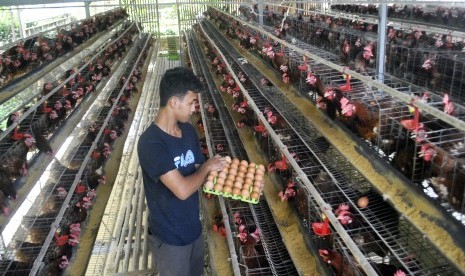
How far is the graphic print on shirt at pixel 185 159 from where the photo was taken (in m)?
2.24

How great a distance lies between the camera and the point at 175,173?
2.10 meters

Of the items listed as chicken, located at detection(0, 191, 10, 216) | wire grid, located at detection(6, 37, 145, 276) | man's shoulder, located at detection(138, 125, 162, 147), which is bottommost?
wire grid, located at detection(6, 37, 145, 276)

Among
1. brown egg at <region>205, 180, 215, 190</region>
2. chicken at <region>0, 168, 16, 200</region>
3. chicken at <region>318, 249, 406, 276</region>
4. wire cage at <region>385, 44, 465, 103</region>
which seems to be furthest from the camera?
wire cage at <region>385, 44, 465, 103</region>

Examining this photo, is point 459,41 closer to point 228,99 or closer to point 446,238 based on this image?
point 228,99

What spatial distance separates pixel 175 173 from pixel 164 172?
0.06 m

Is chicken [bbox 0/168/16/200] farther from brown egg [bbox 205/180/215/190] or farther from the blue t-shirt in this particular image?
brown egg [bbox 205/180/215/190]

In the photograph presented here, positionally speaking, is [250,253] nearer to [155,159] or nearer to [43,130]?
[155,159]

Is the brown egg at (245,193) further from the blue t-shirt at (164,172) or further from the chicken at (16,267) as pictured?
the chicken at (16,267)

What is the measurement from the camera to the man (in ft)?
6.93

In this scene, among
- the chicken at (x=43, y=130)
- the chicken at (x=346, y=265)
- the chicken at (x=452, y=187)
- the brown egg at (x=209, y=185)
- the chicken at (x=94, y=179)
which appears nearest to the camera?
the chicken at (x=452, y=187)

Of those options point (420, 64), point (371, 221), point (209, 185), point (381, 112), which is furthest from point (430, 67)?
point (209, 185)

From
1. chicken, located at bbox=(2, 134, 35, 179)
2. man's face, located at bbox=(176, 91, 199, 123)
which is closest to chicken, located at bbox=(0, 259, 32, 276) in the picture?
chicken, located at bbox=(2, 134, 35, 179)

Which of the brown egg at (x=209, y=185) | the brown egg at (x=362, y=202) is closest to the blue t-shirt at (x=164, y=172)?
the brown egg at (x=209, y=185)

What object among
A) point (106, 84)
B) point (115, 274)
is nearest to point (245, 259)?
point (115, 274)
